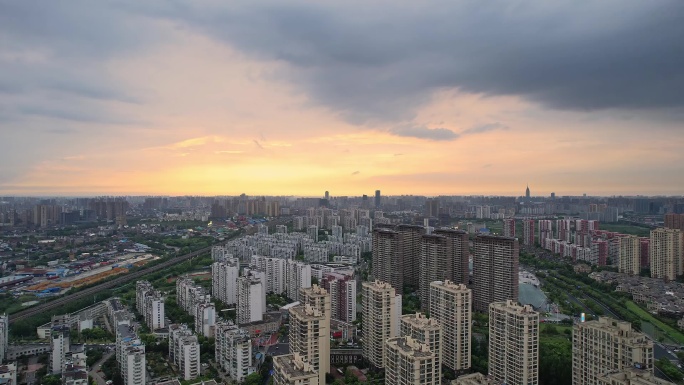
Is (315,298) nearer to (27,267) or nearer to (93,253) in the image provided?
(27,267)

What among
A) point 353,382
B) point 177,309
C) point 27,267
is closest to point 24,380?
point 177,309

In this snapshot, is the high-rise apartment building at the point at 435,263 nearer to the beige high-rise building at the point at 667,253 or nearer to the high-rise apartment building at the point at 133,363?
the high-rise apartment building at the point at 133,363

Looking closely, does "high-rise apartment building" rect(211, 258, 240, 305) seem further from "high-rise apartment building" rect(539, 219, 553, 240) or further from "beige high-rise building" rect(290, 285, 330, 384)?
"high-rise apartment building" rect(539, 219, 553, 240)

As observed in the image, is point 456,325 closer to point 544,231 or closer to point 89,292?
point 89,292

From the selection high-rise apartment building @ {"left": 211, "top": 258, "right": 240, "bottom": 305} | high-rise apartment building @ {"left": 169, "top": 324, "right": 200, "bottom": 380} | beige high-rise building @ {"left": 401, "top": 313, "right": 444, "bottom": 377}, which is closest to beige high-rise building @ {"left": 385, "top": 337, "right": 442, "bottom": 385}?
beige high-rise building @ {"left": 401, "top": 313, "right": 444, "bottom": 377}

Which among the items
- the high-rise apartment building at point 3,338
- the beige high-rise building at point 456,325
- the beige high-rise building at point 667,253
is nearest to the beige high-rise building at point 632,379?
the beige high-rise building at point 456,325
